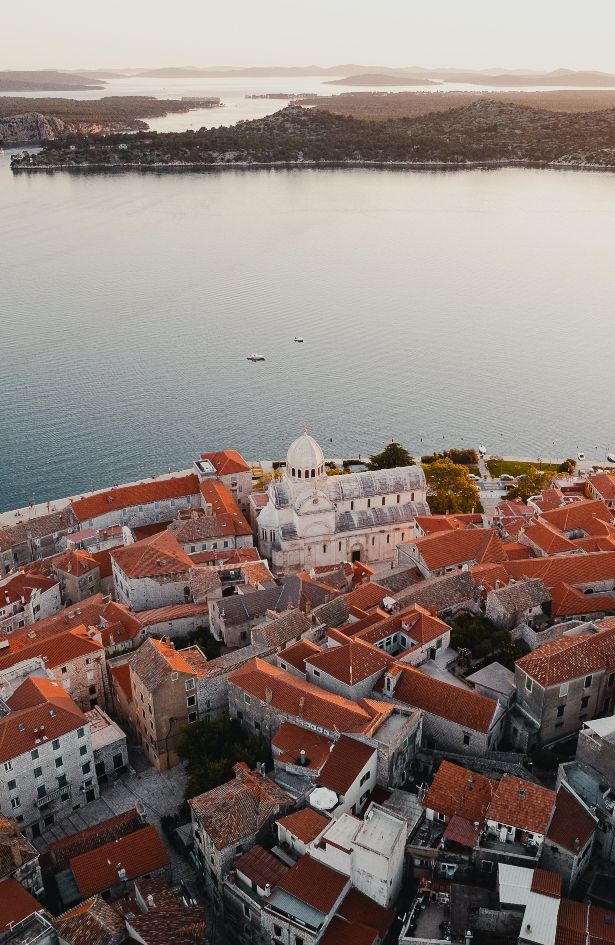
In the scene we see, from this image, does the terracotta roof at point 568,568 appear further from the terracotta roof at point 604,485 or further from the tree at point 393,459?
the tree at point 393,459

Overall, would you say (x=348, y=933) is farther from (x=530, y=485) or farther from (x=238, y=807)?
(x=530, y=485)

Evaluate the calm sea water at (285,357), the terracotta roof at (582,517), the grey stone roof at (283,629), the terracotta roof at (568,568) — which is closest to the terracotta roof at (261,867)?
the grey stone roof at (283,629)

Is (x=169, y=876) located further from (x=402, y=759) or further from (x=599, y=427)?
(x=599, y=427)

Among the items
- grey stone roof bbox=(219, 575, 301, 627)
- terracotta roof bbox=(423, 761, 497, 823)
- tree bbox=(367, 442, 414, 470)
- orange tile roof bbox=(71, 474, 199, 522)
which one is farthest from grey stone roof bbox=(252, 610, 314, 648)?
tree bbox=(367, 442, 414, 470)

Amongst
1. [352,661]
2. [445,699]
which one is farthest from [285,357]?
[445,699]

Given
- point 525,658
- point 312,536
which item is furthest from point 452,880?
point 312,536

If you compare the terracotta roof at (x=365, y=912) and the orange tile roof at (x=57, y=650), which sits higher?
the orange tile roof at (x=57, y=650)
